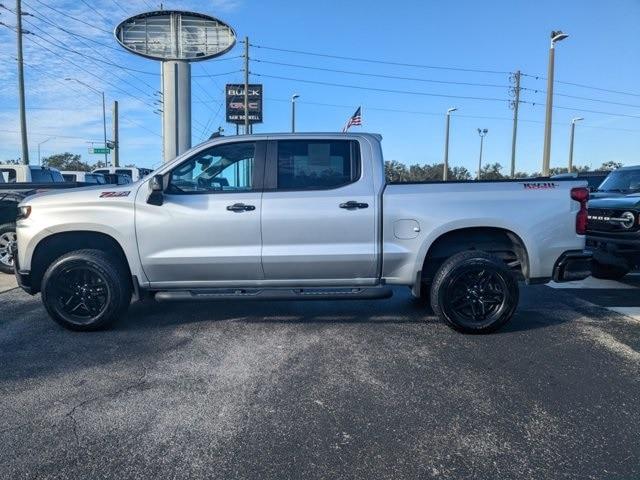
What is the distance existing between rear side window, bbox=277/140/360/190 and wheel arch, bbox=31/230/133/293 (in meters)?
1.88

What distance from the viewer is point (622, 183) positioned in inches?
374

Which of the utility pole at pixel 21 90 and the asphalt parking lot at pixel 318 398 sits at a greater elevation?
the utility pole at pixel 21 90

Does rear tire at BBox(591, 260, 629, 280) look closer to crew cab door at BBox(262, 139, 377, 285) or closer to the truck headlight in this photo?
crew cab door at BBox(262, 139, 377, 285)

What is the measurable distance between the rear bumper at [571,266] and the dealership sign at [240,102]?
4659 centimetres

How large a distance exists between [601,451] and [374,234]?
2.78 m

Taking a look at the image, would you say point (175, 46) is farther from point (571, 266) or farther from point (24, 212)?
point (571, 266)

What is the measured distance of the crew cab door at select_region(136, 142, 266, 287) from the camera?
522 centimetres

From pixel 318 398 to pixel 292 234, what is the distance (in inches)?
75.1

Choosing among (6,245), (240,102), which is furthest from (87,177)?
(240,102)

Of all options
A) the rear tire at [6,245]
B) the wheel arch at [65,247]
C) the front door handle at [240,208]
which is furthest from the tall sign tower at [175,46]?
the front door handle at [240,208]

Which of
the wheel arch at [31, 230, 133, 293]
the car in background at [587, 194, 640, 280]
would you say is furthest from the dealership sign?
the wheel arch at [31, 230, 133, 293]

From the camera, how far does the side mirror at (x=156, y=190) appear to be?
5137mm

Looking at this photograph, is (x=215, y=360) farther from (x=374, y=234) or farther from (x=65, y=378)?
(x=374, y=234)

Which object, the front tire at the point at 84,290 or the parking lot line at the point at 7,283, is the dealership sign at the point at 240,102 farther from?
the front tire at the point at 84,290
